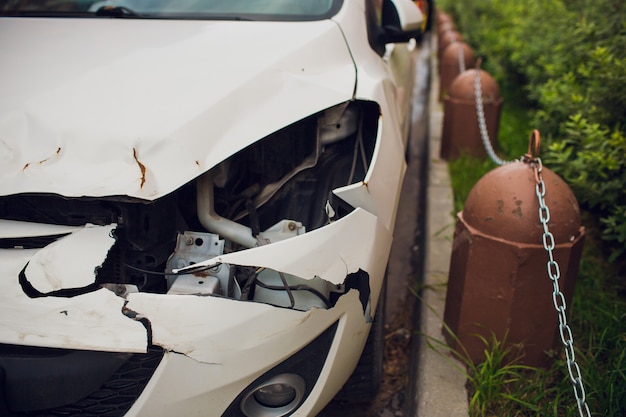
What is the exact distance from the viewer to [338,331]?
72.9 inches

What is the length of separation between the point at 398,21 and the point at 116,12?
4.23 ft

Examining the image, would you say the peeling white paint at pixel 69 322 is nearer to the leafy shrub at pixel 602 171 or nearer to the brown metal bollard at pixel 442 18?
the leafy shrub at pixel 602 171

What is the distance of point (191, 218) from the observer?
205cm

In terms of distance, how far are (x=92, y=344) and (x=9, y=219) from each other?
21.1 inches

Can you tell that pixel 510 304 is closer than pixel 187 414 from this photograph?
No

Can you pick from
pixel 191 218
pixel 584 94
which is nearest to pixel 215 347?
pixel 191 218

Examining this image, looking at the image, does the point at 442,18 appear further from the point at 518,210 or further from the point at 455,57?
the point at 518,210

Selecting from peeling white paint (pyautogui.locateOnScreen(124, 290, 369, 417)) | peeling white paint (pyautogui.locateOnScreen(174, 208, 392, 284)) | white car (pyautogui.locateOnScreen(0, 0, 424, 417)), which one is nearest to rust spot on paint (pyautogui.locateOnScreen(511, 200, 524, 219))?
white car (pyautogui.locateOnScreen(0, 0, 424, 417))

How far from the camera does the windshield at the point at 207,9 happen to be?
8.52 ft

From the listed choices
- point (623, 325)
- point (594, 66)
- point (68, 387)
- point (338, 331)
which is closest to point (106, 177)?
point (68, 387)

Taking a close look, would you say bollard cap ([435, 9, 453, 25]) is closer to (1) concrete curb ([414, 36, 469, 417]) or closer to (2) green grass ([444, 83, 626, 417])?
(1) concrete curb ([414, 36, 469, 417])

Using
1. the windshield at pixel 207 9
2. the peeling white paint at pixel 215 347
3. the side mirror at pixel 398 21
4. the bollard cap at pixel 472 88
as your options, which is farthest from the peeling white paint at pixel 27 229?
the bollard cap at pixel 472 88

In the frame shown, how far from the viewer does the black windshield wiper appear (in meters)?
2.68

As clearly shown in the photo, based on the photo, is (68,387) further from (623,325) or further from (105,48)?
(623,325)
